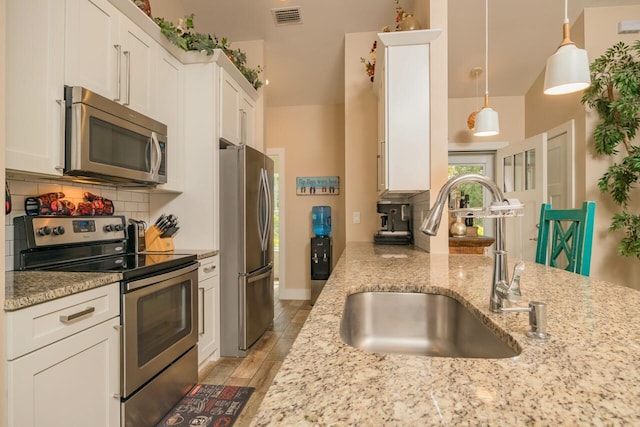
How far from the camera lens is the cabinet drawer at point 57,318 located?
113 cm

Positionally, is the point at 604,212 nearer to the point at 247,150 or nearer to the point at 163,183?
the point at 247,150

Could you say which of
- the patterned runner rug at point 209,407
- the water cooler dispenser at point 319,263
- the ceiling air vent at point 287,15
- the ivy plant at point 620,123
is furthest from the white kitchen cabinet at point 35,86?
the ivy plant at point 620,123

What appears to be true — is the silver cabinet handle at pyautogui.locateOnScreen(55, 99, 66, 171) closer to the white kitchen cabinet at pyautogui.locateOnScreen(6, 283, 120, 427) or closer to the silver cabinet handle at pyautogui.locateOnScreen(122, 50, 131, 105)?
the silver cabinet handle at pyautogui.locateOnScreen(122, 50, 131, 105)

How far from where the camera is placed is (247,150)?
A: 9.07 feet

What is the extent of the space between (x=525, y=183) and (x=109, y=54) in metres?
4.03

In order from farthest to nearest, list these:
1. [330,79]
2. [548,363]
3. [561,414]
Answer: [330,79] → [548,363] → [561,414]

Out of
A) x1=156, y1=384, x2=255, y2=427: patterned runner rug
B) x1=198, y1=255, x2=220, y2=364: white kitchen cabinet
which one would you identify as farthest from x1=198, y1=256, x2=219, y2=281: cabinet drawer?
x1=156, y1=384, x2=255, y2=427: patterned runner rug

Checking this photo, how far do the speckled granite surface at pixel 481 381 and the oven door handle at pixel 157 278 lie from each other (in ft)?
3.80

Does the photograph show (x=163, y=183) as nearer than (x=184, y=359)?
No

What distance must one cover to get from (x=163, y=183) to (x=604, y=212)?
12.2 feet

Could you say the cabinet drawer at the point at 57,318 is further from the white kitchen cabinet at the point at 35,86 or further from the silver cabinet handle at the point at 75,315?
the white kitchen cabinet at the point at 35,86

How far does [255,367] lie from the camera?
8.29 feet

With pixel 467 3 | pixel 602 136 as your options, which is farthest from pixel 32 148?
pixel 602 136

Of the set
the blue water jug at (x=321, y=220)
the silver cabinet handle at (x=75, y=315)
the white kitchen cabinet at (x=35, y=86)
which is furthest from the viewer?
the blue water jug at (x=321, y=220)
